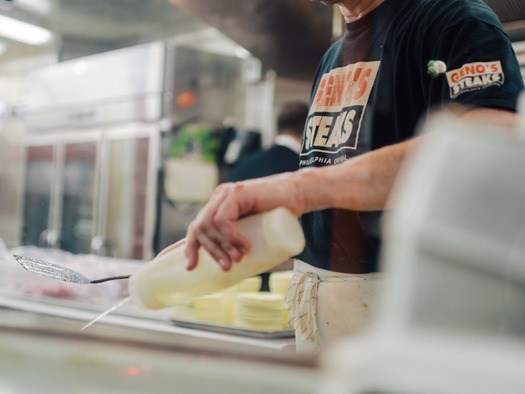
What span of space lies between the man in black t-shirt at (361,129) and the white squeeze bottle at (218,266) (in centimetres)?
1

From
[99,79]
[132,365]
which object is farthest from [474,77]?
[99,79]

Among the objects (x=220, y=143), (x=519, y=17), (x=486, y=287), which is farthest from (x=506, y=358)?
(x=220, y=143)

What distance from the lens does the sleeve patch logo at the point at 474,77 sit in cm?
67

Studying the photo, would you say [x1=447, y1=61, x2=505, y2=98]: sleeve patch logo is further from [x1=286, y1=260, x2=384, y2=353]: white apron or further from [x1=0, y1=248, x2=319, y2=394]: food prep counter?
[x1=0, y1=248, x2=319, y2=394]: food prep counter

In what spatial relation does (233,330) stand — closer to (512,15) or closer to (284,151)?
(284,151)

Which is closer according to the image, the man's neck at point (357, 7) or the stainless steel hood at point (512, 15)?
the man's neck at point (357, 7)

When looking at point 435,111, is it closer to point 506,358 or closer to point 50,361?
point 506,358

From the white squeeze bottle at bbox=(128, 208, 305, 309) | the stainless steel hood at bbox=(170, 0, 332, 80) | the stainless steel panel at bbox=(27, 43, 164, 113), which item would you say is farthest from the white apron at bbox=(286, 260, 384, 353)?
the stainless steel panel at bbox=(27, 43, 164, 113)

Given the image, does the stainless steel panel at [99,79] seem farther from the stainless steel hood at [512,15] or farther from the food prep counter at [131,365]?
the food prep counter at [131,365]

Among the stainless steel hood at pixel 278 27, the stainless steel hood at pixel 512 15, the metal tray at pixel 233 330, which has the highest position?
the stainless steel hood at pixel 278 27

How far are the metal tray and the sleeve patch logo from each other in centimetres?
56

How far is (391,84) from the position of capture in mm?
771

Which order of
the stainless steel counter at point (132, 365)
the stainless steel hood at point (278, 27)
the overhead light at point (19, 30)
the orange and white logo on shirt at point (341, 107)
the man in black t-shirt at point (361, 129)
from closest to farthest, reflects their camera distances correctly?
the stainless steel counter at point (132, 365), the man in black t-shirt at point (361, 129), the orange and white logo on shirt at point (341, 107), the stainless steel hood at point (278, 27), the overhead light at point (19, 30)

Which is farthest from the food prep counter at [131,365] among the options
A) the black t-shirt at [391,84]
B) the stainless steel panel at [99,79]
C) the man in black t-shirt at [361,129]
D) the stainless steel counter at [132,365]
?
the stainless steel panel at [99,79]
